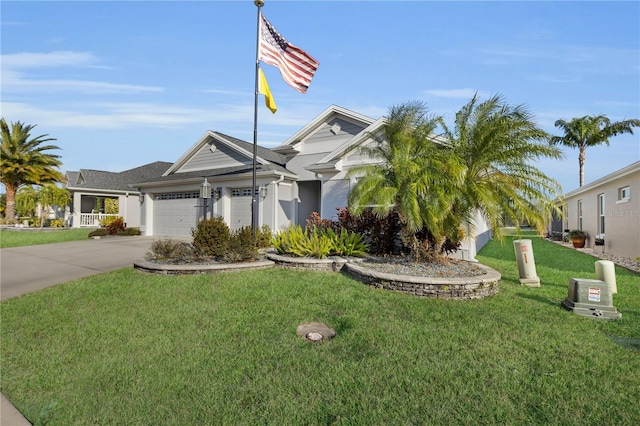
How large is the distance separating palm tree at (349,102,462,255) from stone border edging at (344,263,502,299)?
1.26 metres

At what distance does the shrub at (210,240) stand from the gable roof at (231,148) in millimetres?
6875

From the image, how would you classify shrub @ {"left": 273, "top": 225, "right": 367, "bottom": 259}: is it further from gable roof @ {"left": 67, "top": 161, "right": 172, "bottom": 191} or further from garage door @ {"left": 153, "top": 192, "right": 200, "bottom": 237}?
gable roof @ {"left": 67, "top": 161, "right": 172, "bottom": 191}

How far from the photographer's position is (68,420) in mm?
2877

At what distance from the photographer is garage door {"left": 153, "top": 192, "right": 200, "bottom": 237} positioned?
1736 cm

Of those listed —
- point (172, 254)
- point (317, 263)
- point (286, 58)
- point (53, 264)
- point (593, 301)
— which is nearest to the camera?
point (593, 301)

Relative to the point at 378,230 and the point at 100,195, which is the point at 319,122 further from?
the point at 100,195

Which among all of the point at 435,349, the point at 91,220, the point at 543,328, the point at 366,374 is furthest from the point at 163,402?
the point at 91,220

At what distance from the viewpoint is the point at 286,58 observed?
10117mm

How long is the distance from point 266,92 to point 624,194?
1481cm

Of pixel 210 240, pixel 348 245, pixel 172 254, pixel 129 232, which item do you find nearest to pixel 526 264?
pixel 348 245

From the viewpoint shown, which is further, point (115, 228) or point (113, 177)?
point (113, 177)

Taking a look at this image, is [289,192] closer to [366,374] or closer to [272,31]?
[272,31]

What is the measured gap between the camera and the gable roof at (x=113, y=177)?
2409 centimetres

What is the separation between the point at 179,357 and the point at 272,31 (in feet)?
31.6
